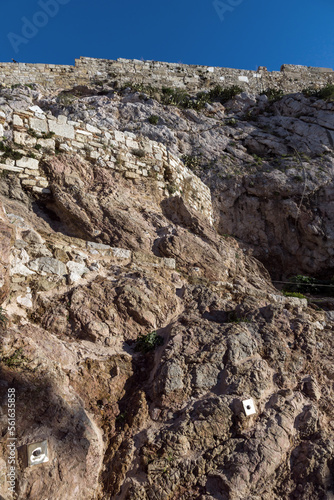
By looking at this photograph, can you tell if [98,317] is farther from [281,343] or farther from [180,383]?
[281,343]

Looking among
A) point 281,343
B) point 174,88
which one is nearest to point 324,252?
point 281,343

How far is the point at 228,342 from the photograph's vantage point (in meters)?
4.34

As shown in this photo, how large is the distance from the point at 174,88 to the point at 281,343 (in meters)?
18.0

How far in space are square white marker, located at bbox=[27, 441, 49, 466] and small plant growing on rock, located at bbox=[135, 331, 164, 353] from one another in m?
1.58

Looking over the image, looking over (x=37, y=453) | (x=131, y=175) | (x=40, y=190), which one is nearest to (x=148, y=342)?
(x=37, y=453)

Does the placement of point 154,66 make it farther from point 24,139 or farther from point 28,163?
point 28,163

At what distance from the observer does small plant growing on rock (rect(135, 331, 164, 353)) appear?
436cm

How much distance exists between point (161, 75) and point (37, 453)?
68.0 ft

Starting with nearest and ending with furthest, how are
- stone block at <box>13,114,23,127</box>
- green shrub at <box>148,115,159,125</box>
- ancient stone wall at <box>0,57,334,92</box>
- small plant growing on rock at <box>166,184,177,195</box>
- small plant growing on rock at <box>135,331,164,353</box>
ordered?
1. small plant growing on rock at <box>135,331,164,353</box>
2. stone block at <box>13,114,23,127</box>
3. small plant growing on rock at <box>166,184,177,195</box>
4. green shrub at <box>148,115,159,125</box>
5. ancient stone wall at <box>0,57,334,92</box>

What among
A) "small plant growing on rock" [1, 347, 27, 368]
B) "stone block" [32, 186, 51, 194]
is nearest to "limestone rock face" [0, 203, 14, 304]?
"small plant growing on rock" [1, 347, 27, 368]

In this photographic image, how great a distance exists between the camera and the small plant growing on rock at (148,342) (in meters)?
4.36

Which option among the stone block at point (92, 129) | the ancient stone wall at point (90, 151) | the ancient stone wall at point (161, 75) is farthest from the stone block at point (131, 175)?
the ancient stone wall at point (161, 75)

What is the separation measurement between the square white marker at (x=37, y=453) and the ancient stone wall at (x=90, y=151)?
4765mm

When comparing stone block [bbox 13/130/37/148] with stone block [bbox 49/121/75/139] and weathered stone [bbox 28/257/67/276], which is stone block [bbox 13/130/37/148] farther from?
weathered stone [bbox 28/257/67/276]
